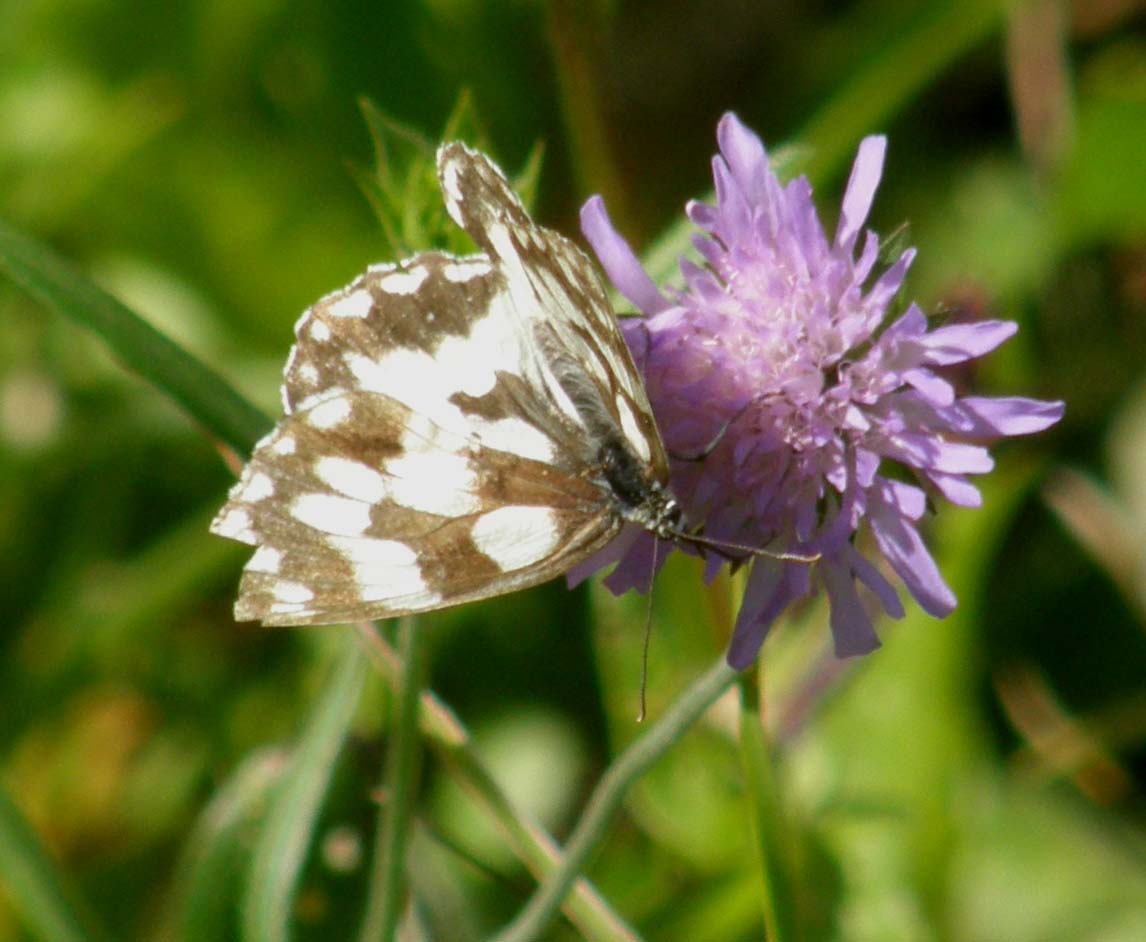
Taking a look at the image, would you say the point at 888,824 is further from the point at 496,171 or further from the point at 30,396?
the point at 30,396

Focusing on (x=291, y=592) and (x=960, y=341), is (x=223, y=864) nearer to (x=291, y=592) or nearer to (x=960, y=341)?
(x=291, y=592)

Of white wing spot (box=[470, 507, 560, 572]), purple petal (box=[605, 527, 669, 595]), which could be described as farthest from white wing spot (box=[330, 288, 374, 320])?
purple petal (box=[605, 527, 669, 595])

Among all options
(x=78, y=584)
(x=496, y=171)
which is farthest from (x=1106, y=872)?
(x=78, y=584)

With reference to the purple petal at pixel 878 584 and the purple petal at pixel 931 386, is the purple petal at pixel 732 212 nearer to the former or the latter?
the purple petal at pixel 931 386

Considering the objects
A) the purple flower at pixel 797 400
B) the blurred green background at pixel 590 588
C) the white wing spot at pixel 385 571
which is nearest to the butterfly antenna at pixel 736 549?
the purple flower at pixel 797 400

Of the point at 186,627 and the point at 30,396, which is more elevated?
the point at 30,396

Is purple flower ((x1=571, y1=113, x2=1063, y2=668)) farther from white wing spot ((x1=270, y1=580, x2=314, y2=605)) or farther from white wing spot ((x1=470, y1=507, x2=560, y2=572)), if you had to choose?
white wing spot ((x1=270, y1=580, x2=314, y2=605))
